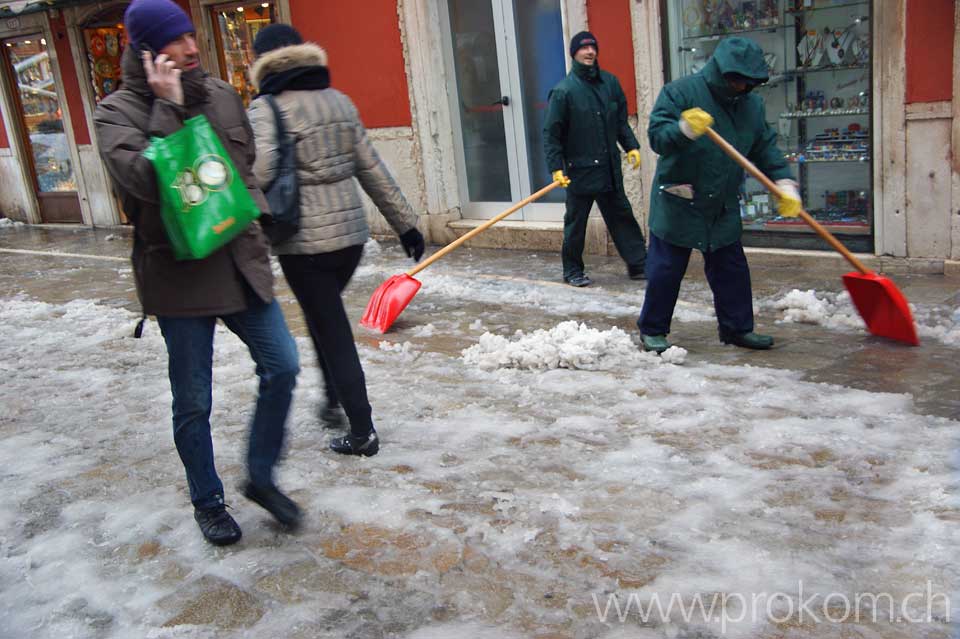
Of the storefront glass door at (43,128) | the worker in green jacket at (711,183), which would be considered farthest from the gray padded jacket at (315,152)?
the storefront glass door at (43,128)

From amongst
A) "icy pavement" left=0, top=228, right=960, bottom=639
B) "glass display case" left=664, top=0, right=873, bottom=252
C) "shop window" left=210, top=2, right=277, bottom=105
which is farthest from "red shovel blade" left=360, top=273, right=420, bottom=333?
"shop window" left=210, top=2, right=277, bottom=105

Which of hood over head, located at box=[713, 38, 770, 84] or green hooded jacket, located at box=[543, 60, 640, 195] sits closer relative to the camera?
hood over head, located at box=[713, 38, 770, 84]

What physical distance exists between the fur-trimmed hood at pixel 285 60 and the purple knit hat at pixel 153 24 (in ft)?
2.58

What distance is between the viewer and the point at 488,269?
8.88 meters

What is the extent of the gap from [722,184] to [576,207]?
243 cm

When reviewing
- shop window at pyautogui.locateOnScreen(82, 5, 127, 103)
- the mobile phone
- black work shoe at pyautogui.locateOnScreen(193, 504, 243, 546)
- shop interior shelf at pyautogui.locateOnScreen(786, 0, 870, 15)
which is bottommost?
black work shoe at pyautogui.locateOnScreen(193, 504, 243, 546)

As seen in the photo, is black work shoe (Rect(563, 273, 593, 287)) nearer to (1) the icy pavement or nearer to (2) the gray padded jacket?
(1) the icy pavement

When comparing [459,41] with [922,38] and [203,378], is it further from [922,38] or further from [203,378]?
[203,378]

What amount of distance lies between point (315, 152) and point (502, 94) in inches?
240

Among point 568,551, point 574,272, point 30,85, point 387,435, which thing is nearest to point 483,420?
point 387,435

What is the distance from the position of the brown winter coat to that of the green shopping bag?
52 millimetres

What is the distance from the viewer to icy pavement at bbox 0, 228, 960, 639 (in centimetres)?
307

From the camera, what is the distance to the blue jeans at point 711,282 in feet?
18.2

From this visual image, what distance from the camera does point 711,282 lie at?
568cm
